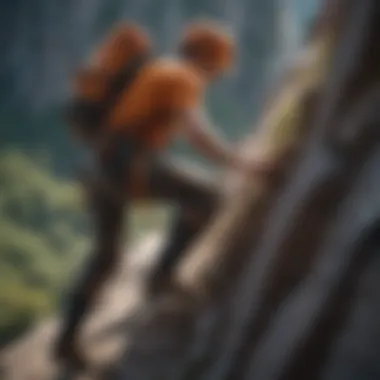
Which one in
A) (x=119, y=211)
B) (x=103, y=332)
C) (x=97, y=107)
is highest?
(x=97, y=107)

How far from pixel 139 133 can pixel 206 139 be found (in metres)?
0.13

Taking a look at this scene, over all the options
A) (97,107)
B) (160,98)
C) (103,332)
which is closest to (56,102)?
(97,107)

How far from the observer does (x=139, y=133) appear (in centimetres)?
136

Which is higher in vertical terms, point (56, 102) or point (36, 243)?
point (56, 102)

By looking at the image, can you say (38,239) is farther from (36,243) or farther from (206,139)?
(206,139)

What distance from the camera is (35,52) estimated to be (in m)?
1.41

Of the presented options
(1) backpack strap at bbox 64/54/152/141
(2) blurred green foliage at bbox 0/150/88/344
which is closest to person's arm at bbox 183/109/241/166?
(1) backpack strap at bbox 64/54/152/141

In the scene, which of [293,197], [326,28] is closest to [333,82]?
[326,28]

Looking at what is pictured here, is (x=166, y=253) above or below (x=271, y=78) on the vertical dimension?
below

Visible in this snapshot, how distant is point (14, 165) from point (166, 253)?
349 mm

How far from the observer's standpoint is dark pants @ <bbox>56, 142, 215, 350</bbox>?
53.7 inches

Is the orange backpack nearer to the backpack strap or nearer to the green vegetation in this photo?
the backpack strap

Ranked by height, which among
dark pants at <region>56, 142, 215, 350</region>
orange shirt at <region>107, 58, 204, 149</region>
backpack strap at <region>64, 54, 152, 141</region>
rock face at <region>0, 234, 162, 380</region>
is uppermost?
backpack strap at <region>64, 54, 152, 141</region>

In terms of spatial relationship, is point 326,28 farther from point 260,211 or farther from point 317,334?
point 317,334
